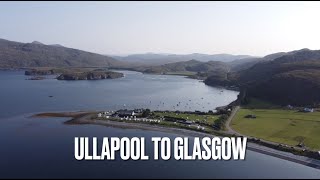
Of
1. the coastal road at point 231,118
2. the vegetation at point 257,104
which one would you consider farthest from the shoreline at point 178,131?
the vegetation at point 257,104

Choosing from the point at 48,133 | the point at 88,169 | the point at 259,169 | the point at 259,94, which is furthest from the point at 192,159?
the point at 259,94

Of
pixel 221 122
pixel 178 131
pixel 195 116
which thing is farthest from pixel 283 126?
pixel 178 131

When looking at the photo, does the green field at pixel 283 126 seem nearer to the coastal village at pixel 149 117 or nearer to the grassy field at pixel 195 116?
the grassy field at pixel 195 116

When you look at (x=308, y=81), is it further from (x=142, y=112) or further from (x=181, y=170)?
(x=181, y=170)

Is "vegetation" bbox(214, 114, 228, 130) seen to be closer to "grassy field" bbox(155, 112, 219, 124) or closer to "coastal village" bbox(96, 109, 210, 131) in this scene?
"grassy field" bbox(155, 112, 219, 124)

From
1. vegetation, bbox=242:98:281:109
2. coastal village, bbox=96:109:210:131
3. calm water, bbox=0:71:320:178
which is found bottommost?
calm water, bbox=0:71:320:178

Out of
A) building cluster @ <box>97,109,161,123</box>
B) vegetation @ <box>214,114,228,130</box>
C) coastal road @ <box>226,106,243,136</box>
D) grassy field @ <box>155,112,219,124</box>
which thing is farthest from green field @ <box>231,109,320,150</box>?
building cluster @ <box>97,109,161,123</box>

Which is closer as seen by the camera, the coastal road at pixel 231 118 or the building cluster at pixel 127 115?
the coastal road at pixel 231 118

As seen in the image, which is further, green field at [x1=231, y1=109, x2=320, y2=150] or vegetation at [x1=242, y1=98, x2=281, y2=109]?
vegetation at [x1=242, y1=98, x2=281, y2=109]
